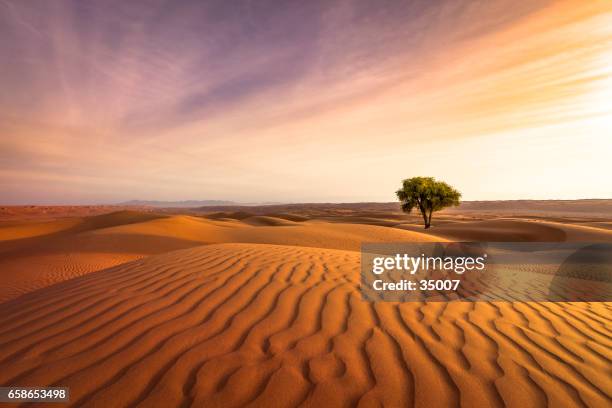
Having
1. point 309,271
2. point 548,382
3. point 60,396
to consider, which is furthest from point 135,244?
point 548,382

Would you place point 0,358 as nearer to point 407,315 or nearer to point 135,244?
point 407,315

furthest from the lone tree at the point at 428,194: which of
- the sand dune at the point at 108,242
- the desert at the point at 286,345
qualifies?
the desert at the point at 286,345

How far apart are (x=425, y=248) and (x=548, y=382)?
12841 millimetres

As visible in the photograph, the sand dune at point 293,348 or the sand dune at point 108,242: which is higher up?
the sand dune at point 293,348

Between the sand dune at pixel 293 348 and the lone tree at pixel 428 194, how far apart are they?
2474cm

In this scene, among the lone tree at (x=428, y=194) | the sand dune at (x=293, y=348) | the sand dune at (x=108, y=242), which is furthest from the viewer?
the lone tree at (x=428, y=194)

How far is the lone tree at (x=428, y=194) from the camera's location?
1097 inches

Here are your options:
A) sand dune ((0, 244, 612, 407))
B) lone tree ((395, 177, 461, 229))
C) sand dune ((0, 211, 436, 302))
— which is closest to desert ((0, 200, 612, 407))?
sand dune ((0, 244, 612, 407))

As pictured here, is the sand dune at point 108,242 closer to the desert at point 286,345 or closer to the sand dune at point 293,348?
the desert at point 286,345

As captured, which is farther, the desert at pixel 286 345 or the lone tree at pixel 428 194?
the lone tree at pixel 428 194

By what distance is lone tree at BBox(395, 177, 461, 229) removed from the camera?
27.9 meters

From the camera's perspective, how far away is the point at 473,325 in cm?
346

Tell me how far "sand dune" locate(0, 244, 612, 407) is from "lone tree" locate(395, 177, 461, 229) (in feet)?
81.2

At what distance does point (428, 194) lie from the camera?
27969 millimetres
